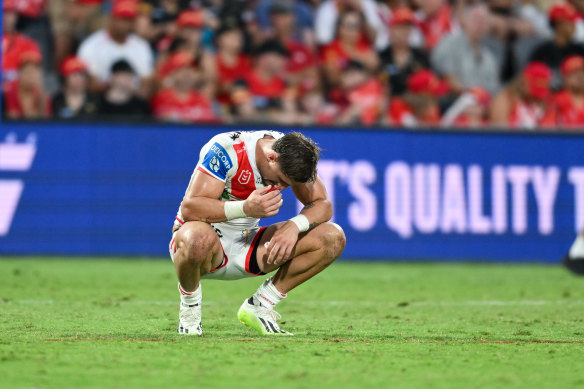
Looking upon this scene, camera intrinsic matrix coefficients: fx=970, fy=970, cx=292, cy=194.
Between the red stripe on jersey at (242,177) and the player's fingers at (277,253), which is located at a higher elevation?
the red stripe on jersey at (242,177)

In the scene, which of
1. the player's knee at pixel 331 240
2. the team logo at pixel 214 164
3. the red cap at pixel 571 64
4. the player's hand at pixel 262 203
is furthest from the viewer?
the red cap at pixel 571 64

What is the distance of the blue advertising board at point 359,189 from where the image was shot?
11906 millimetres

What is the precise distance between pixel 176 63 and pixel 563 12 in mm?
6029

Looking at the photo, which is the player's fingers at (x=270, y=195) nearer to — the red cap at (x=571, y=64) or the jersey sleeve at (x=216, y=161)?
the jersey sleeve at (x=216, y=161)

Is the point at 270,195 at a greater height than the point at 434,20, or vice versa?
the point at 434,20

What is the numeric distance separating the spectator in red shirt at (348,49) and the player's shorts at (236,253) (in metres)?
7.51

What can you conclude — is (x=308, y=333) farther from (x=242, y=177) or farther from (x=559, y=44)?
(x=559, y=44)

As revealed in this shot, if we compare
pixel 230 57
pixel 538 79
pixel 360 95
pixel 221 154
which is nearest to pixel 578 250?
pixel 538 79

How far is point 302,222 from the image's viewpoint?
20.4 feet

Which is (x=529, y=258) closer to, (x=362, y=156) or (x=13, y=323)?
(x=362, y=156)

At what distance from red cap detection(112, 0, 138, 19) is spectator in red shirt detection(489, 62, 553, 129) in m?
5.17

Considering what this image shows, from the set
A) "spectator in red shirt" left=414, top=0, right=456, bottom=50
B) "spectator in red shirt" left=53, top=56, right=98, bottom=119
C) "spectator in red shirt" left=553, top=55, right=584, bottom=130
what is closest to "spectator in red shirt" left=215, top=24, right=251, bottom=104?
"spectator in red shirt" left=53, top=56, right=98, bottom=119

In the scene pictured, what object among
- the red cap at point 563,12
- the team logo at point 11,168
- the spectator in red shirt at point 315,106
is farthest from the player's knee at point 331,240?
the red cap at point 563,12

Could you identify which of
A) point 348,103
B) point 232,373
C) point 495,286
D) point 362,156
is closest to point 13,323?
point 232,373
